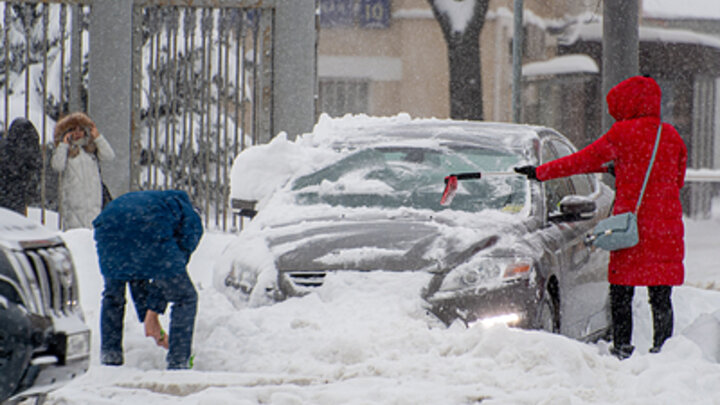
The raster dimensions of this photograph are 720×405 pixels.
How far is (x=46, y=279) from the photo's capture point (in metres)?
4.14

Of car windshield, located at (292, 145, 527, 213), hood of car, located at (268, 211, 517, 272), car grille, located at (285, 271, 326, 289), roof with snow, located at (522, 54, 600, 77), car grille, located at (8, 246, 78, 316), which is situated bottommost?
roof with snow, located at (522, 54, 600, 77)

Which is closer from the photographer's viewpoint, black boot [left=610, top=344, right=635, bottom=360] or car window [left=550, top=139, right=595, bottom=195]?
black boot [left=610, top=344, right=635, bottom=360]

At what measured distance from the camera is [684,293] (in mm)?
9117

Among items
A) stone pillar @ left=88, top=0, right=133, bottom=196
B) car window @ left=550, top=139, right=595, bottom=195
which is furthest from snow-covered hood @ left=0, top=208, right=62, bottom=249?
stone pillar @ left=88, top=0, right=133, bottom=196

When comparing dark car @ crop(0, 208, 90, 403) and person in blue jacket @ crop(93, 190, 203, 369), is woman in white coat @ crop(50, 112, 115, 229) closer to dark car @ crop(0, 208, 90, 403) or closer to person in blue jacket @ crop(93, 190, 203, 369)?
person in blue jacket @ crop(93, 190, 203, 369)

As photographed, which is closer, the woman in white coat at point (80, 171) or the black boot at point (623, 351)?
the black boot at point (623, 351)

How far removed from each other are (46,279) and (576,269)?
3678 millimetres

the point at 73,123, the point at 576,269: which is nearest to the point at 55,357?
the point at 576,269

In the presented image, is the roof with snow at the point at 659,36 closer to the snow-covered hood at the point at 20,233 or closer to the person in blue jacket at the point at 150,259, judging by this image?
the person in blue jacket at the point at 150,259

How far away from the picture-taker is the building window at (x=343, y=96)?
2709cm

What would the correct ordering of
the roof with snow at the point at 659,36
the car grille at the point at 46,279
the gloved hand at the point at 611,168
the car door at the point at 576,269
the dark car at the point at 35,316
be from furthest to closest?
the roof with snow at the point at 659,36 < the car door at the point at 576,269 < the gloved hand at the point at 611,168 < the car grille at the point at 46,279 < the dark car at the point at 35,316

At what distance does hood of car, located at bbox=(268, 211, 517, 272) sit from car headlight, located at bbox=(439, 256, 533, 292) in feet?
0.22

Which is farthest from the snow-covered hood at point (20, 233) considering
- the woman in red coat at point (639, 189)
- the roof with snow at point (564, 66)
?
the roof with snow at point (564, 66)

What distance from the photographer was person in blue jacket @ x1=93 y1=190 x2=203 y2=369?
544cm
